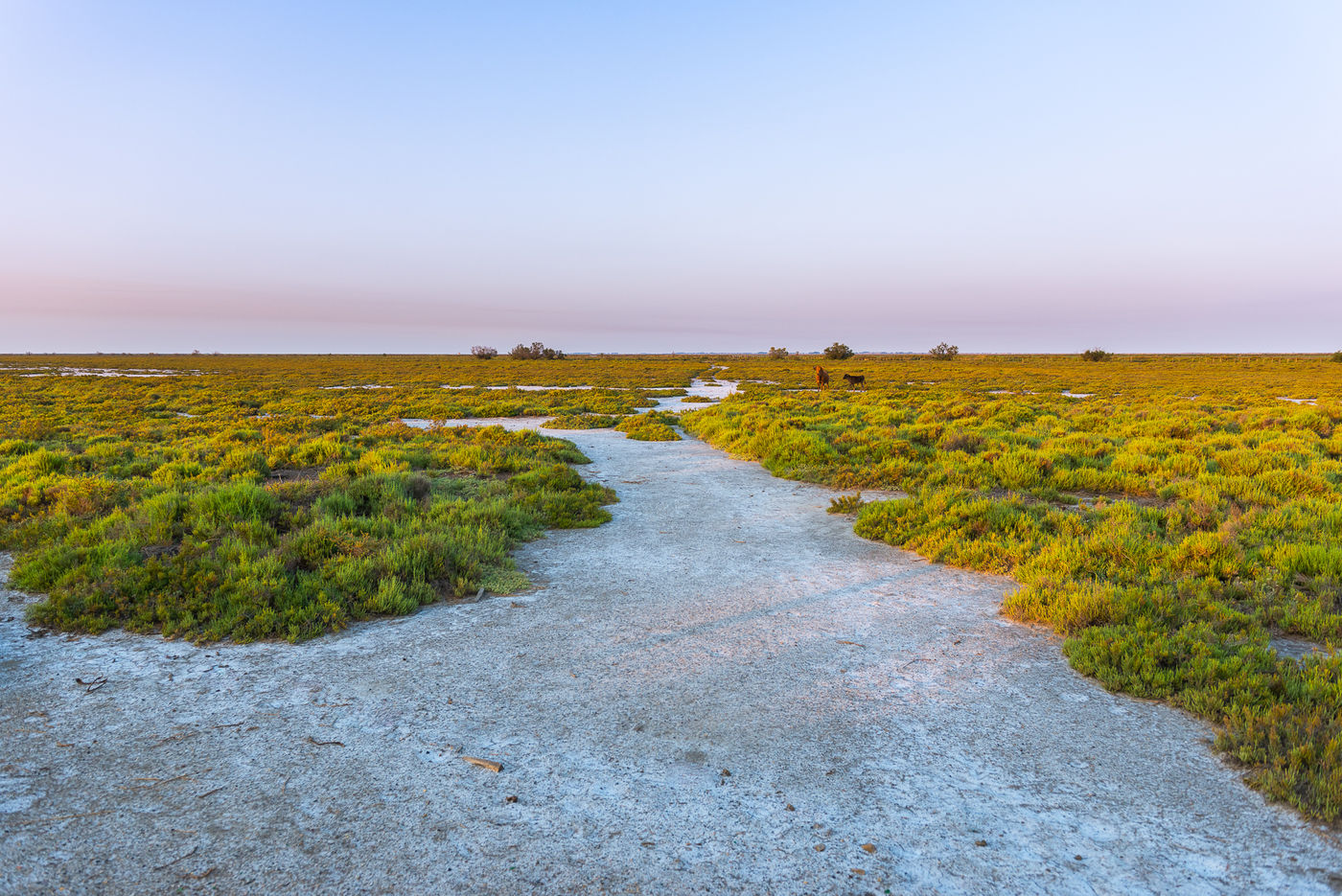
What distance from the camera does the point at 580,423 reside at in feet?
70.5

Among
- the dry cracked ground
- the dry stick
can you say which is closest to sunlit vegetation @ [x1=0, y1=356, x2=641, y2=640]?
the dry cracked ground

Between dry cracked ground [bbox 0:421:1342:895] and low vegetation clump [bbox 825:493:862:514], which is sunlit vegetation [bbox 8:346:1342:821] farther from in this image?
dry cracked ground [bbox 0:421:1342:895]

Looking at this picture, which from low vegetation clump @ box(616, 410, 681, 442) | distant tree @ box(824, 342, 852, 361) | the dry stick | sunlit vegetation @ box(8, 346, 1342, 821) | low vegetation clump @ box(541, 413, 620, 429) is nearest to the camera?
the dry stick

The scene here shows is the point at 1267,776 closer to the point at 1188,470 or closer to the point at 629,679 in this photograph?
the point at 629,679

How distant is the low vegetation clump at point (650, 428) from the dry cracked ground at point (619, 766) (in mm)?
12353

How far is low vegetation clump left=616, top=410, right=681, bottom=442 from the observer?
1809cm

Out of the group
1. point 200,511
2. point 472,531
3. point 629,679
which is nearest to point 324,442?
point 200,511

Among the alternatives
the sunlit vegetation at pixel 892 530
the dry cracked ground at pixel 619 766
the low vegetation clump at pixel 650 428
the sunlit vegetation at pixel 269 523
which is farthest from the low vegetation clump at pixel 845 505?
the low vegetation clump at pixel 650 428

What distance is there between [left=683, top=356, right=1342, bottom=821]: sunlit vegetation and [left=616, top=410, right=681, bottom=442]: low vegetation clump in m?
1.26

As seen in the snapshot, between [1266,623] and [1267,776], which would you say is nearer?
[1267,776]

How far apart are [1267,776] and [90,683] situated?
6.87m

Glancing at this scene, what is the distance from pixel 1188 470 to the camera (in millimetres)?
11141

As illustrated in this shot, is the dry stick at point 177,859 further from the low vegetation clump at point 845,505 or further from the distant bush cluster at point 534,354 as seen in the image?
the distant bush cluster at point 534,354

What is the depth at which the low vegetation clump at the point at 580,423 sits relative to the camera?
69.1 feet
